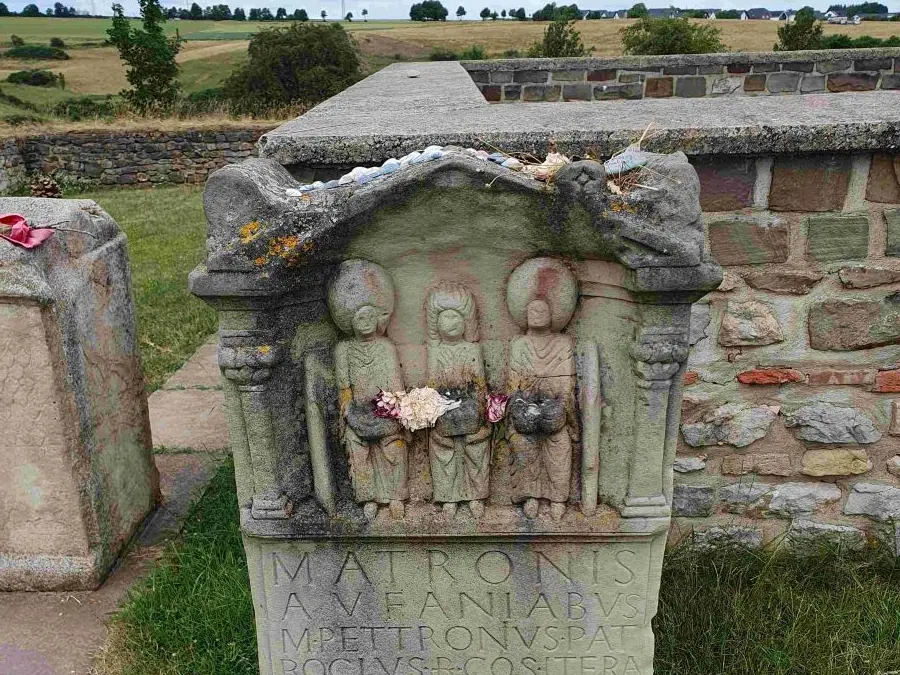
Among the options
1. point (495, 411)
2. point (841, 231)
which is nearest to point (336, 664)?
point (495, 411)

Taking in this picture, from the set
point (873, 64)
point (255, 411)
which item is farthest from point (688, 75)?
point (255, 411)

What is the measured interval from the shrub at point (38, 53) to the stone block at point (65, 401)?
32582 mm

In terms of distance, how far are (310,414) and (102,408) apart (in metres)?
1.47

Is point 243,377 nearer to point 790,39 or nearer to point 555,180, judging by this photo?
point 555,180

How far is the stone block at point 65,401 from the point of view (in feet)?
8.09

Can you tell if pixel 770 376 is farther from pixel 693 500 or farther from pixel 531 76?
pixel 531 76

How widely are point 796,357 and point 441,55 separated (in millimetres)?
24682

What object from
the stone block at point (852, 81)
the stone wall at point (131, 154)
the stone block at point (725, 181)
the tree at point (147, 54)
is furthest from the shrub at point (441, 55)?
the stone block at point (725, 181)

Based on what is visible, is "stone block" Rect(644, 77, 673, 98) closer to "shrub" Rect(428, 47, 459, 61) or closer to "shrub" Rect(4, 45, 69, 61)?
"shrub" Rect(428, 47, 459, 61)

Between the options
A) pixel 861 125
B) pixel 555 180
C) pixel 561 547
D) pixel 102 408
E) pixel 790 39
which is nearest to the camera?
pixel 555 180

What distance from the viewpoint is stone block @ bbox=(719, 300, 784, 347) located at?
Result: 2.58 metres

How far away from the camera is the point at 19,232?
7.81 ft

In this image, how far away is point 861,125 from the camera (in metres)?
2.36

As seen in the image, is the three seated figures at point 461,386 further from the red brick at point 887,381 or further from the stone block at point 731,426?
the red brick at point 887,381
